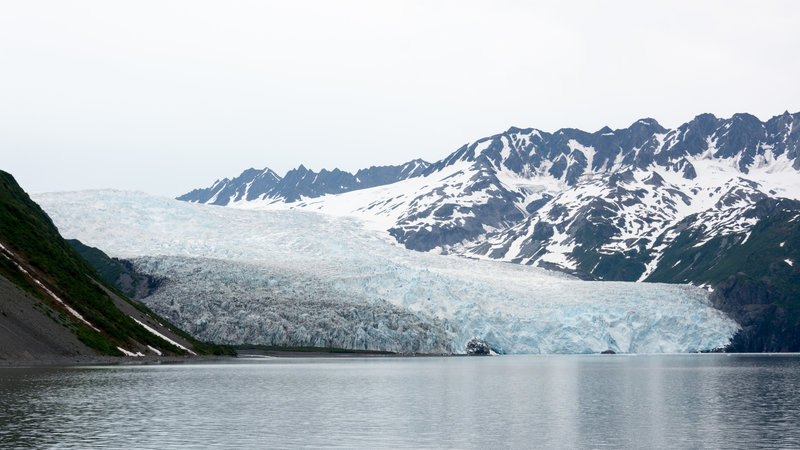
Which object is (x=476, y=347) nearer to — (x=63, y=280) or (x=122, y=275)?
(x=122, y=275)

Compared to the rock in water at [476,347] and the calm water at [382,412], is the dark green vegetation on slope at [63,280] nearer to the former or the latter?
the calm water at [382,412]

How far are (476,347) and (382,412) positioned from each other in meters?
93.6

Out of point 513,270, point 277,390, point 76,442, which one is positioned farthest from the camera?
point 513,270

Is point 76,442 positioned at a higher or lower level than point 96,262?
lower

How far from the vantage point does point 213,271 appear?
121 meters

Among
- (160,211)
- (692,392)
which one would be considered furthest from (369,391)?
(160,211)

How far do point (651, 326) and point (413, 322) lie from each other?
164 ft

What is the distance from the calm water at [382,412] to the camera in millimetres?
31719

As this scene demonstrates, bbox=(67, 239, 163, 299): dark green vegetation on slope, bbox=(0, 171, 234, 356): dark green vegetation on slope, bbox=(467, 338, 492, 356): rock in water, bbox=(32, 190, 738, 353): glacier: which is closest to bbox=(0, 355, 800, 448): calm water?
bbox=(0, 171, 234, 356): dark green vegetation on slope

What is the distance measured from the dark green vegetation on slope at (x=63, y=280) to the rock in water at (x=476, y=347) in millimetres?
50239

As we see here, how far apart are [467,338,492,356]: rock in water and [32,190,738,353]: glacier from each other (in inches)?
41.0

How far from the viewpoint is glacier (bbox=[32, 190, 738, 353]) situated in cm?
11588

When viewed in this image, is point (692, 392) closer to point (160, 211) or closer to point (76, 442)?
point (76, 442)

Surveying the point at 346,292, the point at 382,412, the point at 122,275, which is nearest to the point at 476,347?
the point at 346,292
